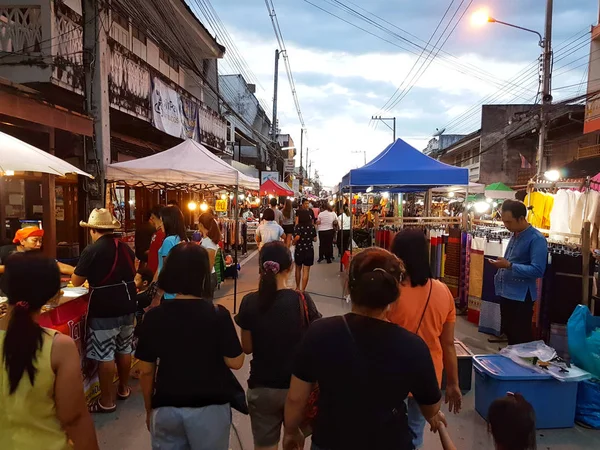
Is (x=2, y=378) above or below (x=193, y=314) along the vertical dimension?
below

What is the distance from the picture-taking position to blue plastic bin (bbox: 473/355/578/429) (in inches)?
144

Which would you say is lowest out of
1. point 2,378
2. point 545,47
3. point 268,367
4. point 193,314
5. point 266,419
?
point 266,419

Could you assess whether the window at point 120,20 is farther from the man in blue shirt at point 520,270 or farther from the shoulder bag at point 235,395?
the shoulder bag at point 235,395

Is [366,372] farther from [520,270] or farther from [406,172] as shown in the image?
[406,172]

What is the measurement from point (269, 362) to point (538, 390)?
2.68 m

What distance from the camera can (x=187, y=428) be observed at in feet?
6.94

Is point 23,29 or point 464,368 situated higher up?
point 23,29

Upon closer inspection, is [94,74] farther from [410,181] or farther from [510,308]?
[510,308]

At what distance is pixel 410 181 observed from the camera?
762 centimetres

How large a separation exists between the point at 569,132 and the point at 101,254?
25085mm

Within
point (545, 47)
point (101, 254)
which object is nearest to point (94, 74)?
point (101, 254)

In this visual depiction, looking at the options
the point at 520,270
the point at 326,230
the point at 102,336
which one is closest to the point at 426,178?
the point at 520,270

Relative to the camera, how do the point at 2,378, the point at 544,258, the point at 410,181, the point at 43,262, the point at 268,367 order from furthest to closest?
the point at 410,181, the point at 544,258, the point at 268,367, the point at 43,262, the point at 2,378

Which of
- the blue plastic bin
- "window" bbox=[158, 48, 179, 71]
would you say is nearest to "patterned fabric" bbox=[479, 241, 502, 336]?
the blue plastic bin
